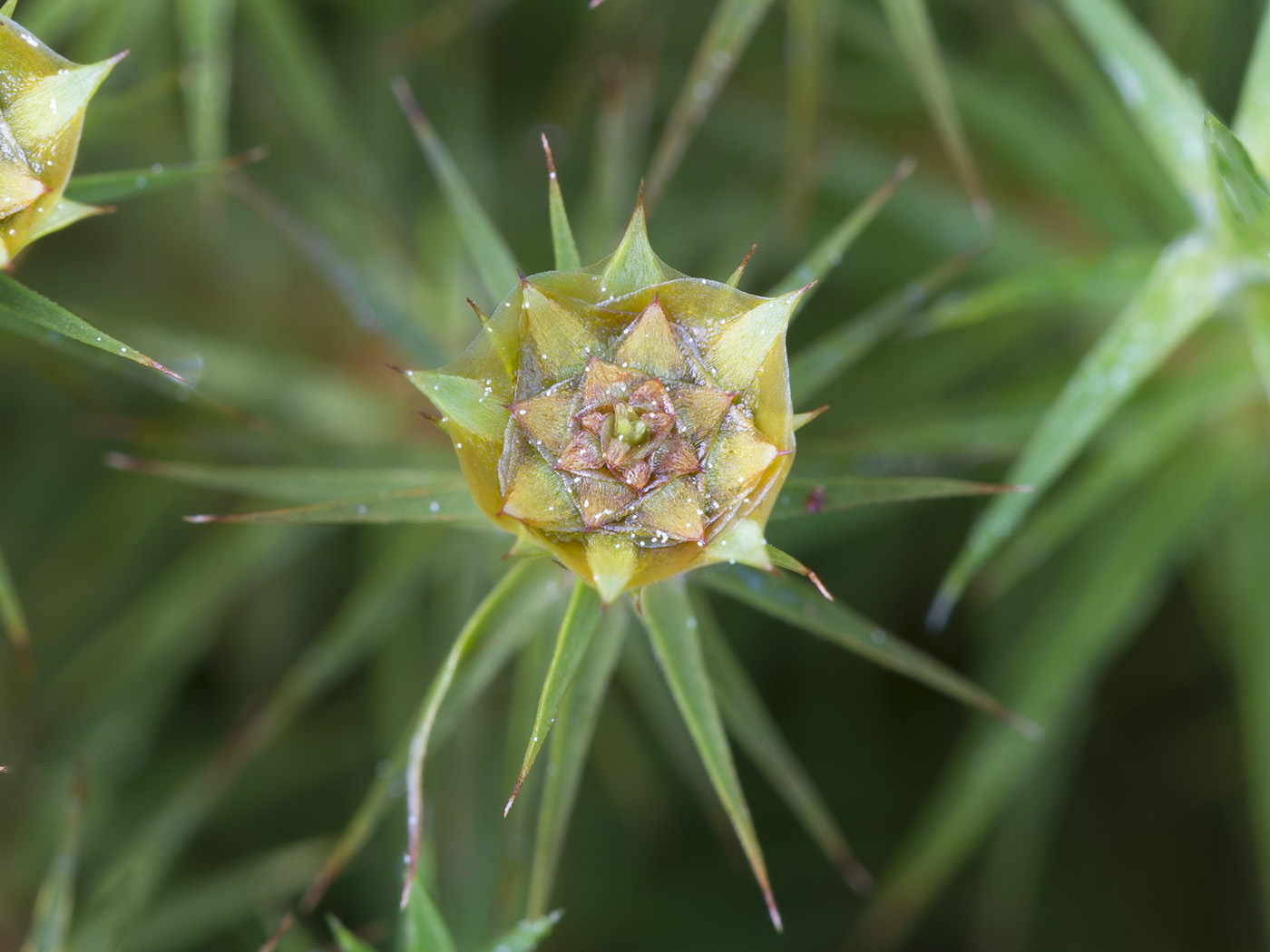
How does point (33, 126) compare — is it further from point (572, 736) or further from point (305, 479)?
point (572, 736)

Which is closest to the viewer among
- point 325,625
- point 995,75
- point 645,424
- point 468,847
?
point 645,424

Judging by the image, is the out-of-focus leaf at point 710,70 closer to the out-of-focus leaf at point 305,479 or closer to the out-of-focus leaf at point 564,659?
the out-of-focus leaf at point 305,479

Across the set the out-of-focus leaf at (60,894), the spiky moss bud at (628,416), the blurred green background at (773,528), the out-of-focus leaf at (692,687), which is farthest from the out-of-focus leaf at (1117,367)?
the out-of-focus leaf at (60,894)

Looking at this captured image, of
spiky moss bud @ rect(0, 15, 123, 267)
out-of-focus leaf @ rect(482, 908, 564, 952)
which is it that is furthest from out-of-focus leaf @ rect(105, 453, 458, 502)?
out-of-focus leaf @ rect(482, 908, 564, 952)

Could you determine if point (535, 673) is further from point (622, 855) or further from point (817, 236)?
point (622, 855)

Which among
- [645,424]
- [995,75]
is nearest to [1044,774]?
[995,75]

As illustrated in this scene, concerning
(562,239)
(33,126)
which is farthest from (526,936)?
(33,126)
